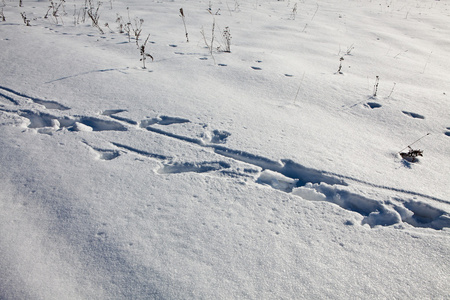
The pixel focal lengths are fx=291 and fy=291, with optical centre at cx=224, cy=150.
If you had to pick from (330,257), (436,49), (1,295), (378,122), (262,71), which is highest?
(436,49)

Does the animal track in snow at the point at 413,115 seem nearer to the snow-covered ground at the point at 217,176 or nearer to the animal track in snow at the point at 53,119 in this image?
the snow-covered ground at the point at 217,176

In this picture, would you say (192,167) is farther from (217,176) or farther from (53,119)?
(53,119)

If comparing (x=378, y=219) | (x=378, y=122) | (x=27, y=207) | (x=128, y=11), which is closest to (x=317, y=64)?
(x=378, y=122)

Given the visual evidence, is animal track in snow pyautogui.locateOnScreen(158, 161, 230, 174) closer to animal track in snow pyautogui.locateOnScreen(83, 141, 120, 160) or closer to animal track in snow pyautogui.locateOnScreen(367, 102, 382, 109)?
animal track in snow pyautogui.locateOnScreen(83, 141, 120, 160)

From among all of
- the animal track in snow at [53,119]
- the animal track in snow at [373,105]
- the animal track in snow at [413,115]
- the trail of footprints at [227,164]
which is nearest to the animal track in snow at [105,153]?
the trail of footprints at [227,164]

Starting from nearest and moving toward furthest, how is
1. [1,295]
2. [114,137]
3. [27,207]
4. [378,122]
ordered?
[1,295] < [27,207] < [114,137] < [378,122]

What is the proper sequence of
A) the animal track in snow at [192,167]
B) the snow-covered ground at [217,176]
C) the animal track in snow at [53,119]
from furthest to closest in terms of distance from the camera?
the animal track in snow at [53,119] < the animal track in snow at [192,167] < the snow-covered ground at [217,176]

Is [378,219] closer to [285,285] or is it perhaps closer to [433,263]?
[433,263]

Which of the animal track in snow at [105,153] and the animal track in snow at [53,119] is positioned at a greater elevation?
the animal track in snow at [53,119]

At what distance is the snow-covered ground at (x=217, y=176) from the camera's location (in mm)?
1125

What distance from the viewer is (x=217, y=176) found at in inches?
64.6

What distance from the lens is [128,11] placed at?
5324 mm

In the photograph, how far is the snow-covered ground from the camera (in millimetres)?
1125

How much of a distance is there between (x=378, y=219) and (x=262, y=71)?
1.98 metres
